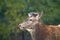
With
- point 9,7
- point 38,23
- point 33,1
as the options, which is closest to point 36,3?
point 33,1

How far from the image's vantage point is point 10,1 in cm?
2089

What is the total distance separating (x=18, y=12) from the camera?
806 inches

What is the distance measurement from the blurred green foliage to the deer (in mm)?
6965

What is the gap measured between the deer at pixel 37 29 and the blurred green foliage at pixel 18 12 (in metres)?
6.97

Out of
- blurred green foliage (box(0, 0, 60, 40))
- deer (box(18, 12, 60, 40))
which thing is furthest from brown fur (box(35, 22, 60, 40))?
blurred green foliage (box(0, 0, 60, 40))

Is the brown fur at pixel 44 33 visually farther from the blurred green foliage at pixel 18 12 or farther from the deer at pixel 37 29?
the blurred green foliage at pixel 18 12

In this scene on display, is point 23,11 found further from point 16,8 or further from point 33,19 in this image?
point 33,19

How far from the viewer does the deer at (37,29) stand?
1230cm

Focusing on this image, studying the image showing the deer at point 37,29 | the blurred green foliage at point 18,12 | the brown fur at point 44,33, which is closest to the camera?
the deer at point 37,29

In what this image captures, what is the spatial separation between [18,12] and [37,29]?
8083 millimetres

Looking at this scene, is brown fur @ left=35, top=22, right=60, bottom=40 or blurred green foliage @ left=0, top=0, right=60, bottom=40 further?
blurred green foliage @ left=0, top=0, right=60, bottom=40

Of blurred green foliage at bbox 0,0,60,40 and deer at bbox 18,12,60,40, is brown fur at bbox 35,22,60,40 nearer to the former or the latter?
deer at bbox 18,12,60,40

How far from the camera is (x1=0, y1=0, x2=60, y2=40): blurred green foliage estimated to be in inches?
789

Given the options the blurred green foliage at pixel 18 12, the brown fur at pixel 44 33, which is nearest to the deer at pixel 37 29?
the brown fur at pixel 44 33
